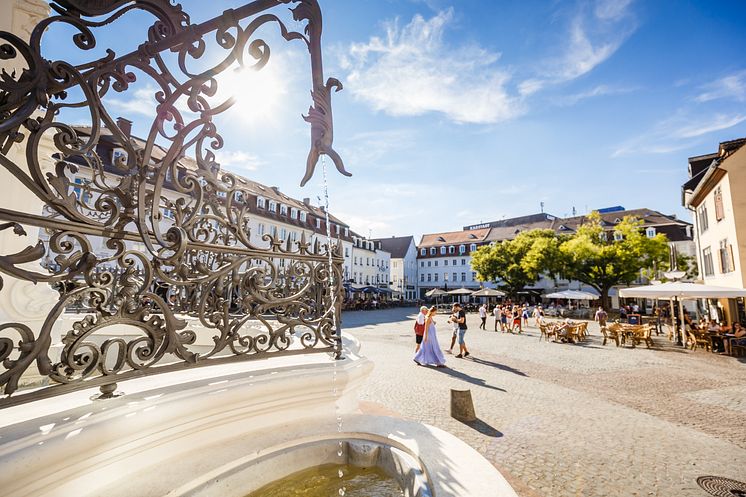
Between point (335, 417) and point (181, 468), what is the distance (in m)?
1.03

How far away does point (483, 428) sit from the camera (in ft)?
18.0

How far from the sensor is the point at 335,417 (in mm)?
2502

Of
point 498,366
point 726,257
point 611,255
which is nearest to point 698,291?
point 726,257

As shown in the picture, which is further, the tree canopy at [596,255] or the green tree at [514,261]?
the green tree at [514,261]

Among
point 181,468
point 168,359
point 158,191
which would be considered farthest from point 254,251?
point 168,359

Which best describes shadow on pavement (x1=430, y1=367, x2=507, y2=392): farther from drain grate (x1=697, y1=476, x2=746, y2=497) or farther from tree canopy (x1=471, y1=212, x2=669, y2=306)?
tree canopy (x1=471, y1=212, x2=669, y2=306)

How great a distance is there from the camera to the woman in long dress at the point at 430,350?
10.3 metres

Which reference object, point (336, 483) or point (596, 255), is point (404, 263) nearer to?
point (596, 255)

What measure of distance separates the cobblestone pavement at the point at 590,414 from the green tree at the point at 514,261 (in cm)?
2326

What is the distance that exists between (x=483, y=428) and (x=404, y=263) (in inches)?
2206

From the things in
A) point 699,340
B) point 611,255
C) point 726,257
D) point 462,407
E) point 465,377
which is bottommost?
point 465,377

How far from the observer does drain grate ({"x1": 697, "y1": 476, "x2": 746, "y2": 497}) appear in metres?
3.70

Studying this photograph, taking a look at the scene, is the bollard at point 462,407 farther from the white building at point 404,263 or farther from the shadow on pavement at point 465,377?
the white building at point 404,263

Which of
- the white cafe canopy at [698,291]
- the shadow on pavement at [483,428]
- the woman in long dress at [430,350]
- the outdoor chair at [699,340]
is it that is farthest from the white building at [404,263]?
the shadow on pavement at [483,428]
